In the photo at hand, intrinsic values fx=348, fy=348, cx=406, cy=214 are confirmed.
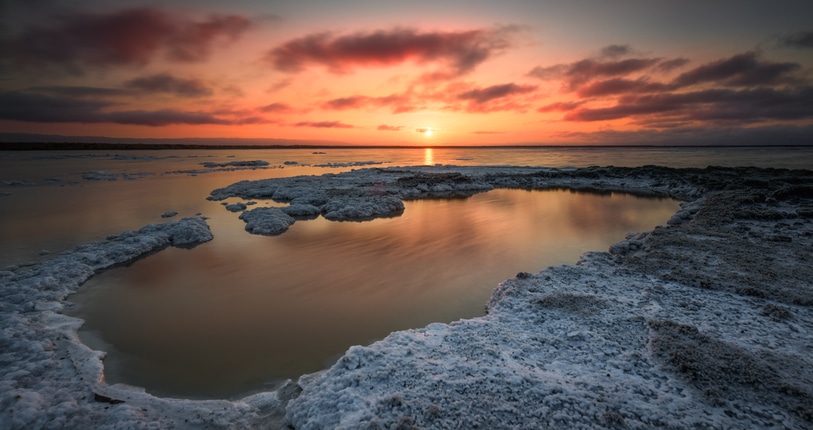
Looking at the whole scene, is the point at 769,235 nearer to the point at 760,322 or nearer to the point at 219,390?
the point at 760,322

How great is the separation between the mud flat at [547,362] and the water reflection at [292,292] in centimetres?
54

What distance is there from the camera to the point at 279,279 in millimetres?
9812

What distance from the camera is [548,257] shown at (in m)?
11.8

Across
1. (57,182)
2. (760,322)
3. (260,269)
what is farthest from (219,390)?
(57,182)

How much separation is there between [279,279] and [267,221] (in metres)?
6.41

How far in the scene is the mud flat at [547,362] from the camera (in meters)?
4.39

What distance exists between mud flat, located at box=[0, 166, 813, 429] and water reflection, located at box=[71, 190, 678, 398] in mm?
542

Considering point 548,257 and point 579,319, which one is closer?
point 579,319

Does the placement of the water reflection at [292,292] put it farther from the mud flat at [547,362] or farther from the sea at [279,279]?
the mud flat at [547,362]

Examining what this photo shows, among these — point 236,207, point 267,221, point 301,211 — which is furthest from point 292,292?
point 236,207

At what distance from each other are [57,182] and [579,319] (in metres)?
42.8

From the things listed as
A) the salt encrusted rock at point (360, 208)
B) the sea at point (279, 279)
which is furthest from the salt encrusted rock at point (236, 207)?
the salt encrusted rock at point (360, 208)

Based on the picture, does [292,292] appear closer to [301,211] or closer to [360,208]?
[360,208]

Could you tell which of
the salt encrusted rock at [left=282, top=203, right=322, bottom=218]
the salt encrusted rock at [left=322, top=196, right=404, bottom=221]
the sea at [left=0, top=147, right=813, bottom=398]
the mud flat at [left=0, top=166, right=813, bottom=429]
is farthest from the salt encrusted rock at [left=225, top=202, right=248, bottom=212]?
the mud flat at [left=0, top=166, right=813, bottom=429]
